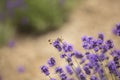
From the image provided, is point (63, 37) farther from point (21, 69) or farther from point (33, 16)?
point (21, 69)

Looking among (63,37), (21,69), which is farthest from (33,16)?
(21,69)

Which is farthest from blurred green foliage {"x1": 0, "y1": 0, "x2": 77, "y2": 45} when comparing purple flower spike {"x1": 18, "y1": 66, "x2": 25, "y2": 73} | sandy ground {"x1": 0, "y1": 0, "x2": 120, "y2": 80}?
purple flower spike {"x1": 18, "y1": 66, "x2": 25, "y2": 73}

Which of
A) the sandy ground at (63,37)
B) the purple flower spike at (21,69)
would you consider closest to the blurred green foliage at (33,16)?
the sandy ground at (63,37)

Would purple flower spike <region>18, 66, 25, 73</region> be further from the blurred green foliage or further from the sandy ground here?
the blurred green foliage

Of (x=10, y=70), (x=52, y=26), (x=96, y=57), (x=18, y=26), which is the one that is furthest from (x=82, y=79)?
(x=18, y=26)

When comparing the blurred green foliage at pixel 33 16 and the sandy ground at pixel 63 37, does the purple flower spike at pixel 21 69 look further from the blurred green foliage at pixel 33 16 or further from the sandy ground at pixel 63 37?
the blurred green foliage at pixel 33 16
